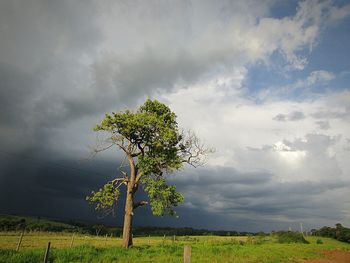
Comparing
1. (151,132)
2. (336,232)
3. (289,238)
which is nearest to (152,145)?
(151,132)

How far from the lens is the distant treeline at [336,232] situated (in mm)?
92213

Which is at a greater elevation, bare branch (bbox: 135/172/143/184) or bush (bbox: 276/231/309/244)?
bare branch (bbox: 135/172/143/184)

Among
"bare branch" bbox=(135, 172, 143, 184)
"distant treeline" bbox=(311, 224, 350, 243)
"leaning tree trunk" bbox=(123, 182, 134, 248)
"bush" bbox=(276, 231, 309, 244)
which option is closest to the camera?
"leaning tree trunk" bbox=(123, 182, 134, 248)

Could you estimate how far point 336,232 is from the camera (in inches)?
3942

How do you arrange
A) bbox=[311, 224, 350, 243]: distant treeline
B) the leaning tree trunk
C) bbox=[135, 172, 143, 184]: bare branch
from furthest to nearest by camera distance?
bbox=[311, 224, 350, 243]: distant treeline
bbox=[135, 172, 143, 184]: bare branch
the leaning tree trunk

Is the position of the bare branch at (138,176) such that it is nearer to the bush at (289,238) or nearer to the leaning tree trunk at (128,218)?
the leaning tree trunk at (128,218)

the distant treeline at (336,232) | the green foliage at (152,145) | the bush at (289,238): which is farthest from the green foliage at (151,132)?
the distant treeline at (336,232)

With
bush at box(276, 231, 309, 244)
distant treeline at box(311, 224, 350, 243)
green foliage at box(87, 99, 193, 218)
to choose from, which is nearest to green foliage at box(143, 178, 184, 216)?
green foliage at box(87, 99, 193, 218)

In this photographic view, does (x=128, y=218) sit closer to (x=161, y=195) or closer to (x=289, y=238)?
(x=161, y=195)

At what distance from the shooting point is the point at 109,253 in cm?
2522

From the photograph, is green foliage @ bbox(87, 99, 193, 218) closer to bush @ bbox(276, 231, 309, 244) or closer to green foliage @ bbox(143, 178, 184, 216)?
green foliage @ bbox(143, 178, 184, 216)

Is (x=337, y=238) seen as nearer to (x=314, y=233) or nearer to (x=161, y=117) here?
(x=314, y=233)

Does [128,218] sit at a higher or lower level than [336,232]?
lower

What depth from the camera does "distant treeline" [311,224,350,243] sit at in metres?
92.2
